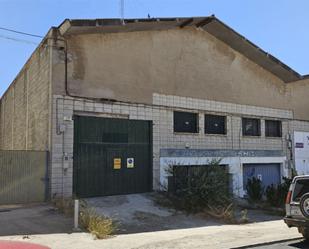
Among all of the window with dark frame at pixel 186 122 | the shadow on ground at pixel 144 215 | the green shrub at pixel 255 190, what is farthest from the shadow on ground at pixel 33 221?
the green shrub at pixel 255 190

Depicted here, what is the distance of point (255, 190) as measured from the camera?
20562 mm

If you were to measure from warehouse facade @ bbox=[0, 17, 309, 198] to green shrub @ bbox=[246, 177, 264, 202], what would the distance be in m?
0.61

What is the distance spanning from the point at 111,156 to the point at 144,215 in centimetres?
351

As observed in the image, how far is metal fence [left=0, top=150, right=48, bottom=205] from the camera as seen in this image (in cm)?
1436

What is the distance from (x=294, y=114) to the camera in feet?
82.7

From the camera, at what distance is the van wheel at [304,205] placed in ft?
32.5

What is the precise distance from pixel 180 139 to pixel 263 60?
7.60 meters

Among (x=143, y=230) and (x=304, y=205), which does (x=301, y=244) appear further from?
(x=143, y=230)

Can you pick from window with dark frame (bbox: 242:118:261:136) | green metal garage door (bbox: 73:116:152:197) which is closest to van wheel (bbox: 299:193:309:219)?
green metal garage door (bbox: 73:116:152:197)

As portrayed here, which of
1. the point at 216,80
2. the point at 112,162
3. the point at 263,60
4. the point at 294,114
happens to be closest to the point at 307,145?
the point at 294,114

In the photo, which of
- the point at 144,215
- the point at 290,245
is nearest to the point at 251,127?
the point at 144,215

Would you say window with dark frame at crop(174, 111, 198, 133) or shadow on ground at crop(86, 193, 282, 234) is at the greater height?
window with dark frame at crop(174, 111, 198, 133)

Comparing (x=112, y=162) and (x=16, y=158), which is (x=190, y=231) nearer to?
(x=112, y=162)

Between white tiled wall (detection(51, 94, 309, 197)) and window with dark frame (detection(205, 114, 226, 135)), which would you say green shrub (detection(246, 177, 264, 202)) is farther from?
window with dark frame (detection(205, 114, 226, 135))
